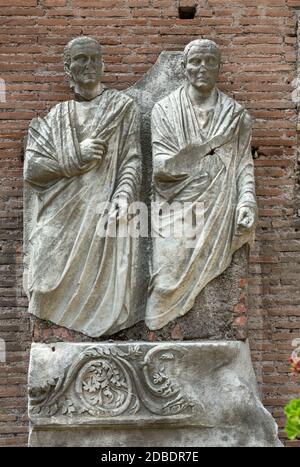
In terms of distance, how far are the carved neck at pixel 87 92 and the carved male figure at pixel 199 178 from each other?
1.34 feet

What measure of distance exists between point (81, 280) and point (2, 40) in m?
2.00

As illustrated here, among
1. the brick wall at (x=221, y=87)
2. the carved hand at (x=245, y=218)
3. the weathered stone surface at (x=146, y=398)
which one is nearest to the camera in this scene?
the weathered stone surface at (x=146, y=398)

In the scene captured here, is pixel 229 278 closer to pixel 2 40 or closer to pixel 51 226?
pixel 51 226

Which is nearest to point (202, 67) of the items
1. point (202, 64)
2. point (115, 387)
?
point (202, 64)

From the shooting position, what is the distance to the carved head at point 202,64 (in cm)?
850

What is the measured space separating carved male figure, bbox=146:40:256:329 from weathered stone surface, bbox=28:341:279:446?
31 cm

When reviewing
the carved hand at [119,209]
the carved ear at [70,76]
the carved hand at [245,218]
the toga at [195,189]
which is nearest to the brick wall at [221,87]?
the carved ear at [70,76]

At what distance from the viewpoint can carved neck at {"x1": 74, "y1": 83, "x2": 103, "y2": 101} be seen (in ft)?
28.2

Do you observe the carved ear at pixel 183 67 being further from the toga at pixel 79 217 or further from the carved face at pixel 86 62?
the carved face at pixel 86 62

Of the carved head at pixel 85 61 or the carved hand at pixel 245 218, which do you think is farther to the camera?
the carved head at pixel 85 61

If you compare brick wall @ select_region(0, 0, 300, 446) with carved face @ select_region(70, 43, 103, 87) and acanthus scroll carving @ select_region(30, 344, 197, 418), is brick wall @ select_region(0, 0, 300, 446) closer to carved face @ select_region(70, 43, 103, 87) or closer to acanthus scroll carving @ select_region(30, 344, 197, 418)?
carved face @ select_region(70, 43, 103, 87)

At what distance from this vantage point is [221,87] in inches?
360

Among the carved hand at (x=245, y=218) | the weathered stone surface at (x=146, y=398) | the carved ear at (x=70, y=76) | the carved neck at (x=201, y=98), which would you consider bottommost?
the weathered stone surface at (x=146, y=398)

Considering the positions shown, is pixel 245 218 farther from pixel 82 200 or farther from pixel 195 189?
pixel 82 200
